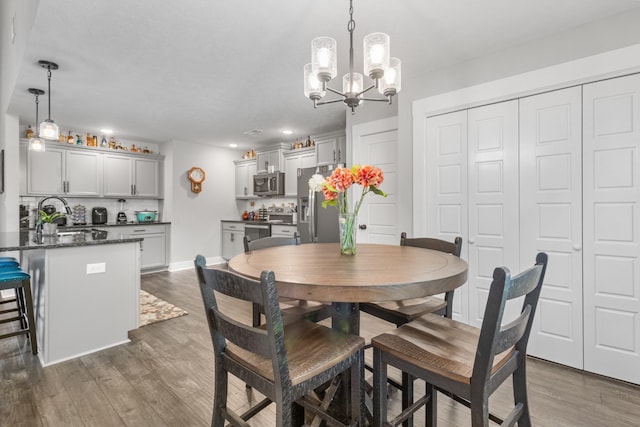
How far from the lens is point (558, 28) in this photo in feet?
7.47

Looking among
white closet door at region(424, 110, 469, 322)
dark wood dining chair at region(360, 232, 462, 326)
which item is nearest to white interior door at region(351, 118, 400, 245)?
white closet door at region(424, 110, 469, 322)

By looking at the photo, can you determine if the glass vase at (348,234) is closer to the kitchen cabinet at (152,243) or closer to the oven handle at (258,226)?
the oven handle at (258,226)

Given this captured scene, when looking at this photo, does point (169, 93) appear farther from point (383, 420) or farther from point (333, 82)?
point (383, 420)

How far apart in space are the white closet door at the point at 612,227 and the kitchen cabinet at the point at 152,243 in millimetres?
5726

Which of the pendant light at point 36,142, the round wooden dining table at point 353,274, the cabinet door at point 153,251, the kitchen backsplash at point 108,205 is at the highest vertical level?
the pendant light at point 36,142

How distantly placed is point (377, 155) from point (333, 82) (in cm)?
96

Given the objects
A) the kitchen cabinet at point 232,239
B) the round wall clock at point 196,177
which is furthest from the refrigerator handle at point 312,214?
the round wall clock at point 196,177

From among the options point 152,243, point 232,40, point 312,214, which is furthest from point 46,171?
point 232,40

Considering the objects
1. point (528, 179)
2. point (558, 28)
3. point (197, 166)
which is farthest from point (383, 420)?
point (197, 166)

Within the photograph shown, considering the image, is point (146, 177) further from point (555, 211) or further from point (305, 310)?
point (555, 211)

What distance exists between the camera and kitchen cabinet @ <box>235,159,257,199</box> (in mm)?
6336

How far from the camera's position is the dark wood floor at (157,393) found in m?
1.71

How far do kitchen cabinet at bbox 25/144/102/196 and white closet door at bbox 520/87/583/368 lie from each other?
19.4ft

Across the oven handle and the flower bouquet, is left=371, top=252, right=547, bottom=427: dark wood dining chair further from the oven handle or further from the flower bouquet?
the oven handle
